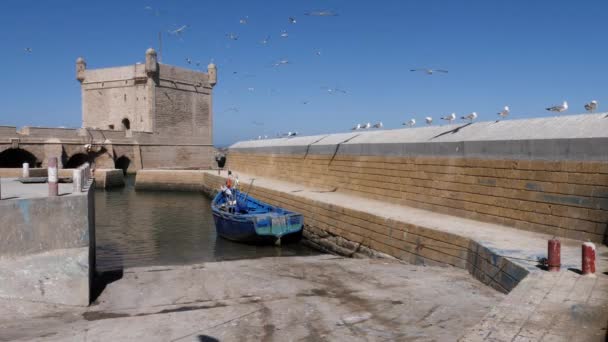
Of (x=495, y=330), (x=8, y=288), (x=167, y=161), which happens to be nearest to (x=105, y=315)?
(x=8, y=288)

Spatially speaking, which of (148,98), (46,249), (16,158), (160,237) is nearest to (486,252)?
(46,249)

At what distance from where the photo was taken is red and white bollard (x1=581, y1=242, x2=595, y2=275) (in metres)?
6.27

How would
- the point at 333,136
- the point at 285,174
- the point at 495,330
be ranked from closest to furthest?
the point at 495,330
the point at 333,136
the point at 285,174

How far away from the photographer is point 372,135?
63.2 ft

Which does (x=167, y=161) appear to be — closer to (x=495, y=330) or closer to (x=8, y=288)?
(x=8, y=288)

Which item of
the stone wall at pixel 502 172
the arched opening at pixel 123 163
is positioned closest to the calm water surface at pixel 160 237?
the stone wall at pixel 502 172

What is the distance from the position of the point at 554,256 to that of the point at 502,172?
183 inches

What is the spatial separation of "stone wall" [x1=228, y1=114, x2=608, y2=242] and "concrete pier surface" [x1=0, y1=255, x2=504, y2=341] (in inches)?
97.7

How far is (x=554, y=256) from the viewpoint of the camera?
6.63 m

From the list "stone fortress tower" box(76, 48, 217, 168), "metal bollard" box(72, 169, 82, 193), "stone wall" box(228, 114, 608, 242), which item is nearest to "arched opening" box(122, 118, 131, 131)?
"stone fortress tower" box(76, 48, 217, 168)

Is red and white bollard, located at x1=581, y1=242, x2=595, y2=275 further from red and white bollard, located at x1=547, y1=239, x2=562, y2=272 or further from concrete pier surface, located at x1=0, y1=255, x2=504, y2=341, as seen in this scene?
concrete pier surface, located at x1=0, y1=255, x2=504, y2=341

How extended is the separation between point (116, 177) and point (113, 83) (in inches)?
637

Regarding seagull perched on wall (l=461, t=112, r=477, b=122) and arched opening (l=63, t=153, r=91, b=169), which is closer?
seagull perched on wall (l=461, t=112, r=477, b=122)

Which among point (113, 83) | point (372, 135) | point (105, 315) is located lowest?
point (105, 315)
